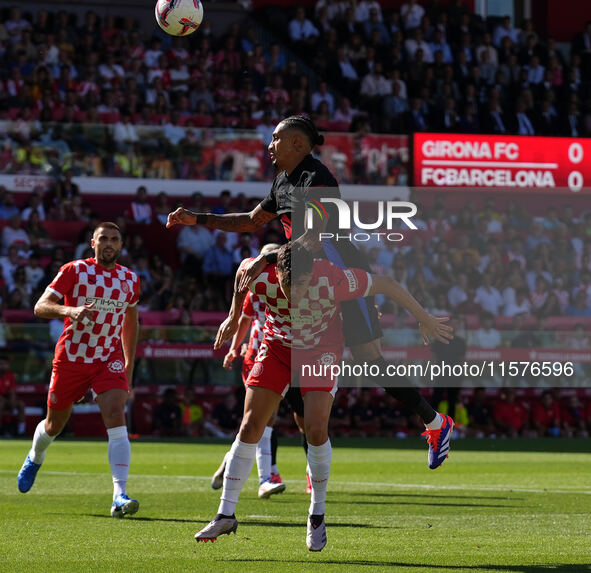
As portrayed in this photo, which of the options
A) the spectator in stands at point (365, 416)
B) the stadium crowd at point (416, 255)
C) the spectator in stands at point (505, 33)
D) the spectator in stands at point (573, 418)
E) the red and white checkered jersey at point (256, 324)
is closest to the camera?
the red and white checkered jersey at point (256, 324)

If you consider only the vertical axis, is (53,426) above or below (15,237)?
below

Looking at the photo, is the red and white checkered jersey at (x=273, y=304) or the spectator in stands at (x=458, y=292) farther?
the spectator in stands at (x=458, y=292)

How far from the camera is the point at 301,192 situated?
24.5ft

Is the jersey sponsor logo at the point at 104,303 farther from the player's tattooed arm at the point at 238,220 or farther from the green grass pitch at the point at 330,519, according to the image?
the player's tattooed arm at the point at 238,220

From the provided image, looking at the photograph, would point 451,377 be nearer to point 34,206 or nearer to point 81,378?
point 34,206

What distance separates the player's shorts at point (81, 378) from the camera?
948 centimetres

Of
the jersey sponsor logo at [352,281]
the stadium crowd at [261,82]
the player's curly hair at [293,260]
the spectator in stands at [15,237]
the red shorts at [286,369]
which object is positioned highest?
the stadium crowd at [261,82]

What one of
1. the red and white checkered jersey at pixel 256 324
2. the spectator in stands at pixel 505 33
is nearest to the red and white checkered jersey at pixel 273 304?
the red and white checkered jersey at pixel 256 324

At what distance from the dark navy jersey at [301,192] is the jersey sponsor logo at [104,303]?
91.9 inches

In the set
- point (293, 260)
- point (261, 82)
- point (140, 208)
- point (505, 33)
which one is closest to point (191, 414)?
point (140, 208)

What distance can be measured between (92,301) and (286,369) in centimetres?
279

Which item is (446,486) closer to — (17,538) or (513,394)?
(17,538)

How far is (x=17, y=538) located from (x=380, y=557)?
2373 mm

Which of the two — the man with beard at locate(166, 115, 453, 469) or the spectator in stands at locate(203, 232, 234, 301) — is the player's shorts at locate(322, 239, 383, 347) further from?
the spectator in stands at locate(203, 232, 234, 301)
